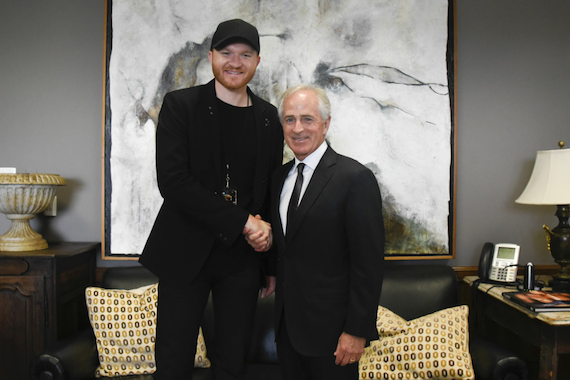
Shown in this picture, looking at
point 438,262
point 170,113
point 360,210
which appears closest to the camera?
point 360,210

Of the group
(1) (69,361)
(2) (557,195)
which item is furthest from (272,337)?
(2) (557,195)

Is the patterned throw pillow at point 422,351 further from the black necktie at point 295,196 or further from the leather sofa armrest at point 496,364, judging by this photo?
the black necktie at point 295,196

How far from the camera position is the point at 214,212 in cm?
138

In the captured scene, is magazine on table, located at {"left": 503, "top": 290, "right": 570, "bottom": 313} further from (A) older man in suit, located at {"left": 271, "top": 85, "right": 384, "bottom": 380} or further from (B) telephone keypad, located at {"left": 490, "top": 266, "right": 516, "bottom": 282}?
(A) older man in suit, located at {"left": 271, "top": 85, "right": 384, "bottom": 380}

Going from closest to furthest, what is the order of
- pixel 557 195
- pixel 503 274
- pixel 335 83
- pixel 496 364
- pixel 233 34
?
pixel 233 34 → pixel 496 364 → pixel 557 195 → pixel 503 274 → pixel 335 83

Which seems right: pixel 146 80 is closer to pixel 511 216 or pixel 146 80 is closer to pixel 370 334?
pixel 370 334

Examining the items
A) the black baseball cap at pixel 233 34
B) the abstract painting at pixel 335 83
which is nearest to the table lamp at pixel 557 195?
the abstract painting at pixel 335 83

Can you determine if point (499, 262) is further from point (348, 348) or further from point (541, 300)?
point (348, 348)

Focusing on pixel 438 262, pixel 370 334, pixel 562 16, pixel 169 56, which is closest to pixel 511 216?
pixel 438 262

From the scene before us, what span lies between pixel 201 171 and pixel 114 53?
1.47 metres

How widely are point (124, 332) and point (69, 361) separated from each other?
10.5 inches

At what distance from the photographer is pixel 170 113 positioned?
4.77 ft

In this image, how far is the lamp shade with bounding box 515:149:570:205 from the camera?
7.29 feet

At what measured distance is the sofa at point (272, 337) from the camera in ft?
6.02
